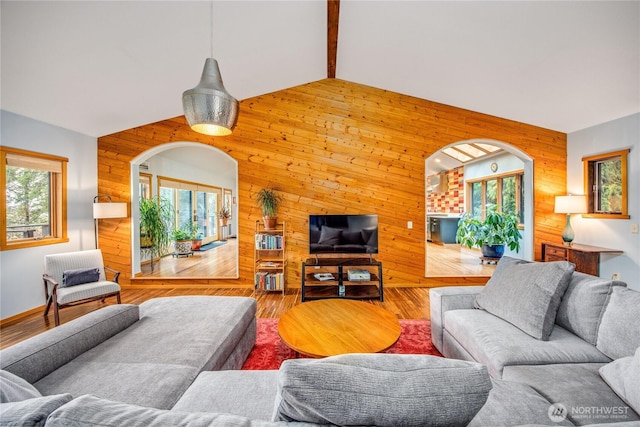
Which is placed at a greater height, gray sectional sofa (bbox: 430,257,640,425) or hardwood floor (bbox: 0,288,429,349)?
gray sectional sofa (bbox: 430,257,640,425)

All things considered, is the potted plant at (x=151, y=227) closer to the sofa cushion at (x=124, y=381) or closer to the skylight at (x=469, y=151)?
the sofa cushion at (x=124, y=381)

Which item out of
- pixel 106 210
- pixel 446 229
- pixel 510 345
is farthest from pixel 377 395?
pixel 446 229

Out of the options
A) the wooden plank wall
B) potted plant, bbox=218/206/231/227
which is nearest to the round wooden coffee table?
the wooden plank wall

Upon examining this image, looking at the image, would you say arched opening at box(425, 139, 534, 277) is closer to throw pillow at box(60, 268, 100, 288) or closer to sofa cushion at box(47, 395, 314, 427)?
sofa cushion at box(47, 395, 314, 427)

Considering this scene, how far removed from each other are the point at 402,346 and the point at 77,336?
252 centimetres

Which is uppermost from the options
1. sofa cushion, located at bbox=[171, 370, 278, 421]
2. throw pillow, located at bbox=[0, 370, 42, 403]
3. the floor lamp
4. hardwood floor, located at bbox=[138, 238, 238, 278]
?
the floor lamp

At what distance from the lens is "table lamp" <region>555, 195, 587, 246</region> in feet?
13.3

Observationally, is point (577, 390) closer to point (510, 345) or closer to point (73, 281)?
point (510, 345)

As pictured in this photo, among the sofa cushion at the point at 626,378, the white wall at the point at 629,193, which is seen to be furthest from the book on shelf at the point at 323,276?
the white wall at the point at 629,193

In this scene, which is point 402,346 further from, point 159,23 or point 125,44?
point 125,44

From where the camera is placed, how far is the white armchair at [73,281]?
9.99 feet

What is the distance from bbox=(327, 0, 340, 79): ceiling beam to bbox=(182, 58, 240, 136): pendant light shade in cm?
211

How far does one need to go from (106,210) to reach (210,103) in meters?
3.73

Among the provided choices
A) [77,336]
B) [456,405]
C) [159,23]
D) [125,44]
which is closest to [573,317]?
[456,405]
